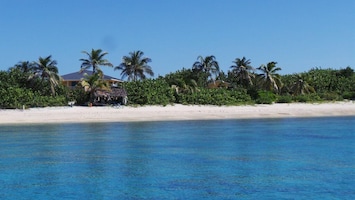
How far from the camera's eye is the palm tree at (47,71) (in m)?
46.6

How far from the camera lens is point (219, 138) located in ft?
81.0

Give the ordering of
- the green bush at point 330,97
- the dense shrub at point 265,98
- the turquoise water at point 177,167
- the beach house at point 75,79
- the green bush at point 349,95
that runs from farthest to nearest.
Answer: the beach house at point 75,79 < the green bush at point 349,95 < the green bush at point 330,97 < the dense shrub at point 265,98 < the turquoise water at point 177,167

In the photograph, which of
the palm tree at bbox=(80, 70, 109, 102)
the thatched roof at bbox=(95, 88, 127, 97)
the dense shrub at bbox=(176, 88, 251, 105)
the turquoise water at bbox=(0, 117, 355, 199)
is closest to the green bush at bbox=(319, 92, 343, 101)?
the dense shrub at bbox=(176, 88, 251, 105)

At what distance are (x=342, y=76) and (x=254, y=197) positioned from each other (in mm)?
57884

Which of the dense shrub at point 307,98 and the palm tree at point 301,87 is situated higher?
the palm tree at point 301,87

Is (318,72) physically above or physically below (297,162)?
above

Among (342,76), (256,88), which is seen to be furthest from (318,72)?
(256,88)

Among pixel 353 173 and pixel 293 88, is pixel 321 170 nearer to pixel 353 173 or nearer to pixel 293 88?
pixel 353 173

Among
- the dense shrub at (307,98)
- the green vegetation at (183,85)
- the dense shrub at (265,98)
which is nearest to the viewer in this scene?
the green vegetation at (183,85)

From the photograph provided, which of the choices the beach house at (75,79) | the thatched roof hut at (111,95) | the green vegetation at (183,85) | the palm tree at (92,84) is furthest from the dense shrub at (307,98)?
the beach house at (75,79)

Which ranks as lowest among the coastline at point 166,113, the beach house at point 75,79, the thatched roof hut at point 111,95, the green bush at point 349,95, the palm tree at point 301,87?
the coastline at point 166,113

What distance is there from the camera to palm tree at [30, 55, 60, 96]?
46594 millimetres

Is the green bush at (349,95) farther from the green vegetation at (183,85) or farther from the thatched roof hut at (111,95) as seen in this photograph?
the thatched roof hut at (111,95)

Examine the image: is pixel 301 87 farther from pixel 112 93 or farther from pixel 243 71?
Result: pixel 112 93
